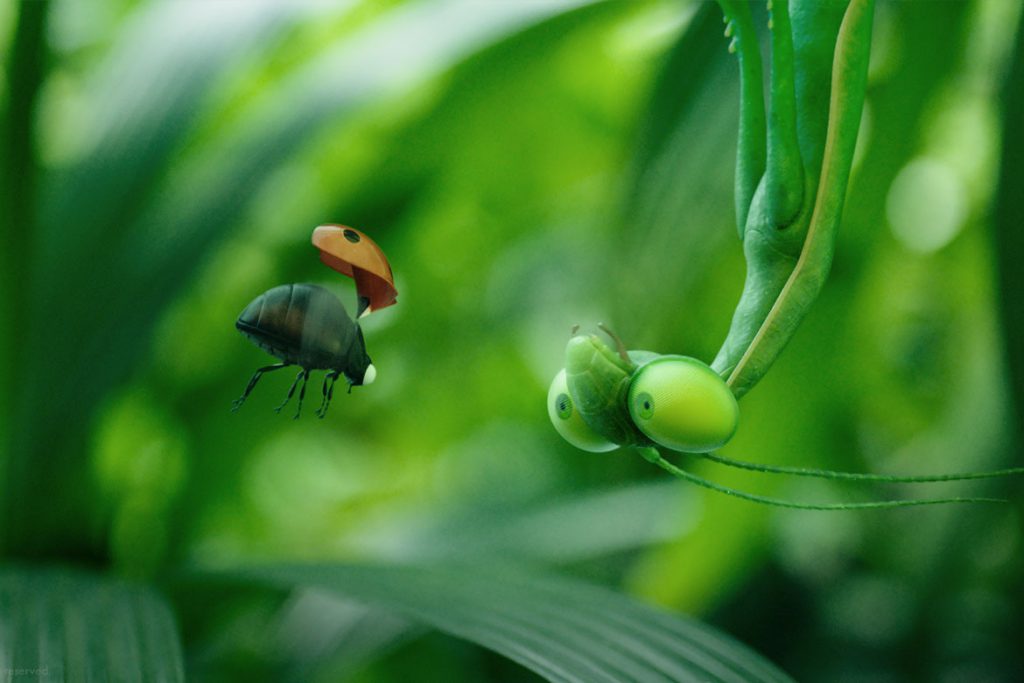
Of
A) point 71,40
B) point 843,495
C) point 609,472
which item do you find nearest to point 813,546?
point 843,495

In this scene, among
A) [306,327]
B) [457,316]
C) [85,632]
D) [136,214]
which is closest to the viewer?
[306,327]

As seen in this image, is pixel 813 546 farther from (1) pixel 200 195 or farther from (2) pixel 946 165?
(1) pixel 200 195

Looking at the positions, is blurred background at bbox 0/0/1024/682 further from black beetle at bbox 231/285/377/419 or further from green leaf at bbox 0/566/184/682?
black beetle at bbox 231/285/377/419

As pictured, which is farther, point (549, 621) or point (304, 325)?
point (549, 621)

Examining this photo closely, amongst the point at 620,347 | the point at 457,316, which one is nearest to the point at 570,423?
the point at 620,347

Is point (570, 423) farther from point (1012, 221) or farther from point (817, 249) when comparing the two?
point (1012, 221)
